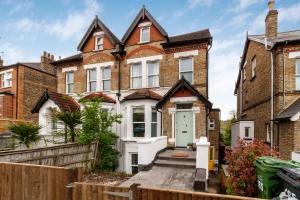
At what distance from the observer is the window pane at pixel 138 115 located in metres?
14.0

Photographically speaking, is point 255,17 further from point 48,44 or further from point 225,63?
point 48,44

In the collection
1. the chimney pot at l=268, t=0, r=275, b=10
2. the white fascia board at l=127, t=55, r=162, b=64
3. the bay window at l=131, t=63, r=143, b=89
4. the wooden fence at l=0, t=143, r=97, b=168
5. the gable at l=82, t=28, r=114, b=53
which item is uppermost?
the chimney pot at l=268, t=0, r=275, b=10

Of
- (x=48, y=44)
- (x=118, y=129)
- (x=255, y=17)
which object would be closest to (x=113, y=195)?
(x=118, y=129)

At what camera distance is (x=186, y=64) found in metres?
14.0

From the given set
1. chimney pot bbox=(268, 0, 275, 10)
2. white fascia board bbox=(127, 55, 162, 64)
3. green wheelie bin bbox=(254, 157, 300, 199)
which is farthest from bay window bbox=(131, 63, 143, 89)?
green wheelie bin bbox=(254, 157, 300, 199)

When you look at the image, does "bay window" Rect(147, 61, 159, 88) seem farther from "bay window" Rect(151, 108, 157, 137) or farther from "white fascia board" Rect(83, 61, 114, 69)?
"white fascia board" Rect(83, 61, 114, 69)

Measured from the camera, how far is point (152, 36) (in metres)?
14.8

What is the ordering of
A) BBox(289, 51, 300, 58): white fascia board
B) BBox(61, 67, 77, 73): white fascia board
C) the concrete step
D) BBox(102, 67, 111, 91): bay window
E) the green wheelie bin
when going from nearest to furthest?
the green wheelie bin, the concrete step, BBox(289, 51, 300, 58): white fascia board, BBox(102, 67, 111, 91): bay window, BBox(61, 67, 77, 73): white fascia board

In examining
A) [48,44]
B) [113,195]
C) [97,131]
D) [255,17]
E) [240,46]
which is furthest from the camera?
[48,44]

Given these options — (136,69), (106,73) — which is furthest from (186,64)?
(106,73)

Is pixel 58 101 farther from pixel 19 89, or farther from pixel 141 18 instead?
pixel 19 89

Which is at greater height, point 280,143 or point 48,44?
point 48,44

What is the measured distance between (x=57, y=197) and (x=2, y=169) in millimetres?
1909

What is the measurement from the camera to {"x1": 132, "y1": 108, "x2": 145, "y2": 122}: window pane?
45.9 feet
